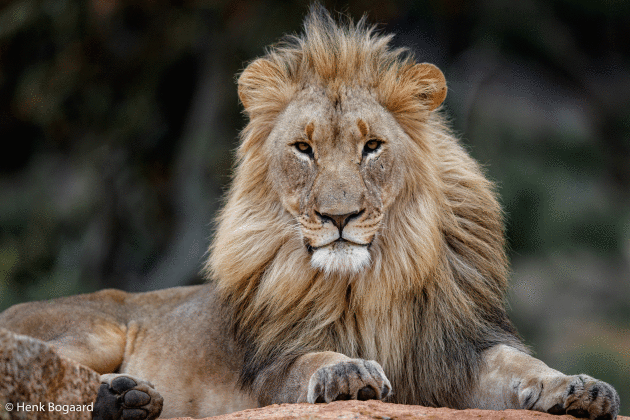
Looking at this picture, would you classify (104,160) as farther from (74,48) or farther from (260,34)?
(260,34)

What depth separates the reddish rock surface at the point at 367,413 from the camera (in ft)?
8.92

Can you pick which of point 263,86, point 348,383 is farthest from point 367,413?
point 263,86

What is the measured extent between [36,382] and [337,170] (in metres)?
1.70

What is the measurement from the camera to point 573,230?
8086 millimetres

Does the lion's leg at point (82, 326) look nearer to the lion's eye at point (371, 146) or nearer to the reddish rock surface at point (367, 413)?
the reddish rock surface at point (367, 413)

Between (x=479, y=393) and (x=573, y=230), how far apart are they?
4950 millimetres

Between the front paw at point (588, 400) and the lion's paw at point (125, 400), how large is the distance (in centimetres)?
172

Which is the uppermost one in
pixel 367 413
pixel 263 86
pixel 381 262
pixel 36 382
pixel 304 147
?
pixel 263 86

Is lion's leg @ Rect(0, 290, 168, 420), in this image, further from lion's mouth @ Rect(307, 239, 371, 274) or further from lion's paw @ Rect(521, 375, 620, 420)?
lion's paw @ Rect(521, 375, 620, 420)

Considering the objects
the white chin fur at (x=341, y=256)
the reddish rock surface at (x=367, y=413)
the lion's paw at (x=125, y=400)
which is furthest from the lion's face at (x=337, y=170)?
the lion's paw at (x=125, y=400)

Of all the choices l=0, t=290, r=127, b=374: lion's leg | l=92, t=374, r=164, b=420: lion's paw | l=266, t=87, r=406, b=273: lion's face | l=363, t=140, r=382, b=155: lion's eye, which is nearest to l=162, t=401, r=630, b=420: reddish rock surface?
l=92, t=374, r=164, b=420: lion's paw

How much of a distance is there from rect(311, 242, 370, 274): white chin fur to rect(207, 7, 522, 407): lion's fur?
0.26m

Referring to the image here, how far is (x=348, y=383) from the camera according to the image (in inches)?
120

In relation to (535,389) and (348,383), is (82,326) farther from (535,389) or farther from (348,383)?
(535,389)
